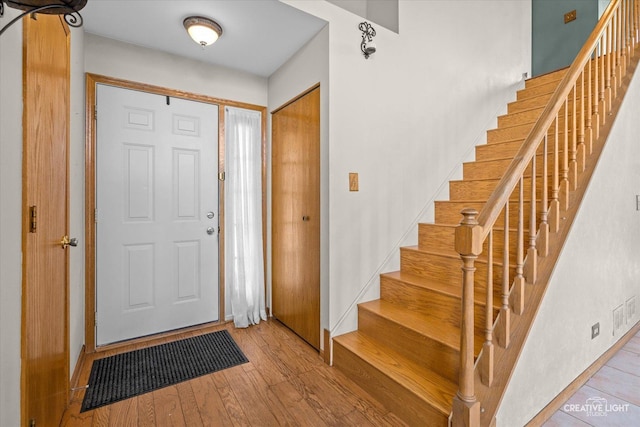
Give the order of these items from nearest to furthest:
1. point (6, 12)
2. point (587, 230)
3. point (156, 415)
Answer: point (6, 12)
point (156, 415)
point (587, 230)

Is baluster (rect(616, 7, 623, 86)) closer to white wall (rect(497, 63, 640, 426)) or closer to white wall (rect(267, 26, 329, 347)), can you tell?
white wall (rect(497, 63, 640, 426))

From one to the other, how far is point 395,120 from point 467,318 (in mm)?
1671

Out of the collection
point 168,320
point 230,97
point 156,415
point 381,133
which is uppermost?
point 230,97

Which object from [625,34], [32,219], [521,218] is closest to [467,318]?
[521,218]

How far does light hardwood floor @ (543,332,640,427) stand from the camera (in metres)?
1.55

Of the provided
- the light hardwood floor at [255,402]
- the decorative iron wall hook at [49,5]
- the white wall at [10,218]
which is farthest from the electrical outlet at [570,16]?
the white wall at [10,218]

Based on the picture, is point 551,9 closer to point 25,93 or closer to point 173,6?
point 173,6

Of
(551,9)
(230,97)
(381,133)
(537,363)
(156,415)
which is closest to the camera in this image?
(537,363)

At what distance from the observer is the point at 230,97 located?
2.83 metres

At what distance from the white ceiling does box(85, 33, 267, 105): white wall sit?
2.5 inches

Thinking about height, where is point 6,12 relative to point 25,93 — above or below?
above

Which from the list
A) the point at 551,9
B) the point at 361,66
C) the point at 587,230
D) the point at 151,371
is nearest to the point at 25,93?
the point at 151,371

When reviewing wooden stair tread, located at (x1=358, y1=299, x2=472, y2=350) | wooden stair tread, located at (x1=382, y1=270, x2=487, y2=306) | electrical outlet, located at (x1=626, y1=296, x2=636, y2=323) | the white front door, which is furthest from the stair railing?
the white front door

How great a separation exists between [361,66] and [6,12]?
74.3 inches
